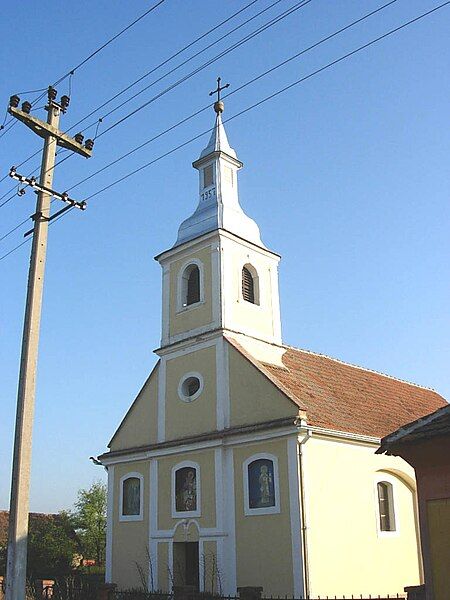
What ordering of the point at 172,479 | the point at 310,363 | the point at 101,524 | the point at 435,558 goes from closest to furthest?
the point at 435,558
the point at 172,479
the point at 310,363
the point at 101,524

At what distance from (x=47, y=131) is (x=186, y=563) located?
13.1m

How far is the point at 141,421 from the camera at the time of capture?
75.6 feet

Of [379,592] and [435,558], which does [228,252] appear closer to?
[379,592]

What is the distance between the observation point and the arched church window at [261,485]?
59.1ft

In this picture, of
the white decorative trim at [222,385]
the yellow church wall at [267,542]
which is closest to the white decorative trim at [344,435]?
the yellow church wall at [267,542]

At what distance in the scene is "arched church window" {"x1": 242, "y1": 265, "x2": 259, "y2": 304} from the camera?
22.8 m

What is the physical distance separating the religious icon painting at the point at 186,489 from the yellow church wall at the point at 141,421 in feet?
6.64

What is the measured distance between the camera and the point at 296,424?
17594mm

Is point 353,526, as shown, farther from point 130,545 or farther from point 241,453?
point 130,545

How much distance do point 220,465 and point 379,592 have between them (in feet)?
18.6

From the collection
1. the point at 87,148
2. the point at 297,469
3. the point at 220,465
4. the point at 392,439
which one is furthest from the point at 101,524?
the point at 392,439

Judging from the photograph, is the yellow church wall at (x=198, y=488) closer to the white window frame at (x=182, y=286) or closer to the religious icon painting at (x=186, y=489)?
the religious icon painting at (x=186, y=489)

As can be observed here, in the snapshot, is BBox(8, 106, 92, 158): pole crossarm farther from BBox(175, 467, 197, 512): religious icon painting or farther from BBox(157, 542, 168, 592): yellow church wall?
BBox(157, 542, 168, 592): yellow church wall

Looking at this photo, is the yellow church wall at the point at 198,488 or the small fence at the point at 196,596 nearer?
the small fence at the point at 196,596
